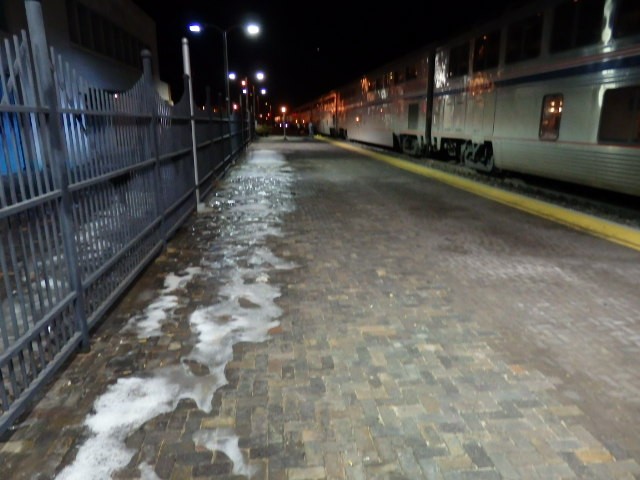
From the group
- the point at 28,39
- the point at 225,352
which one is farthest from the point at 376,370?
the point at 28,39

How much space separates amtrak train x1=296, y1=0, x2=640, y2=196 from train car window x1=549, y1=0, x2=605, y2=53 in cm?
2

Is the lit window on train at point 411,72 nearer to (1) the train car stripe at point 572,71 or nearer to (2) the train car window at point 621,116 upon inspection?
(1) the train car stripe at point 572,71

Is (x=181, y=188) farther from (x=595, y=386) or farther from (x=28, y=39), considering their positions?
(x=595, y=386)

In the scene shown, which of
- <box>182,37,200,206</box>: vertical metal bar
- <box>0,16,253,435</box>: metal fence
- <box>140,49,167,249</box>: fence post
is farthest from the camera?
<box>182,37,200,206</box>: vertical metal bar

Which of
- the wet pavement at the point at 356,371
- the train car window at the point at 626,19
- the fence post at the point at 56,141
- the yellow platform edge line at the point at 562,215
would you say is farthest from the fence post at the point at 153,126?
the train car window at the point at 626,19

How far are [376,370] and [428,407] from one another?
1.82 ft

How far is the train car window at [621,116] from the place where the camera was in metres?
8.51

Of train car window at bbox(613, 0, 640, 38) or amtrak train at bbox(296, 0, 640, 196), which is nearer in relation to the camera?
train car window at bbox(613, 0, 640, 38)

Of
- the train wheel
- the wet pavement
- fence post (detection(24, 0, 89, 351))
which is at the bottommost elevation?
the wet pavement

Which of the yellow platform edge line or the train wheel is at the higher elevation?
the train wheel

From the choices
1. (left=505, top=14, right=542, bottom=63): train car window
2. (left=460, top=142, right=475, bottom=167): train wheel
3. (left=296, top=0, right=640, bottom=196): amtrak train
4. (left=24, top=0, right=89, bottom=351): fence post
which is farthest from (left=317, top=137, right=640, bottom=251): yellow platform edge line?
(left=24, top=0, right=89, bottom=351): fence post

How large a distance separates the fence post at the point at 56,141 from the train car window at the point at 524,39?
35.0 feet

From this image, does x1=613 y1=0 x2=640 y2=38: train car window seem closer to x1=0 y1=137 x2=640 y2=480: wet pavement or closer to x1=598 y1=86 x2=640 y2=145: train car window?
x1=598 y1=86 x2=640 y2=145: train car window

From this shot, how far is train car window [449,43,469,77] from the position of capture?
589 inches
